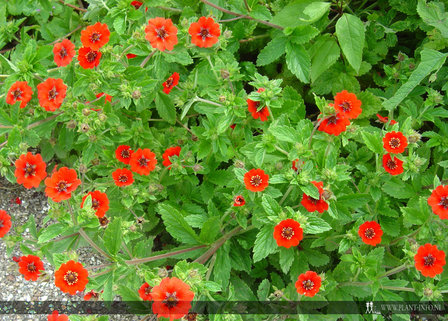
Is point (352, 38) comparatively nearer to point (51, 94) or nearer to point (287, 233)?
point (287, 233)

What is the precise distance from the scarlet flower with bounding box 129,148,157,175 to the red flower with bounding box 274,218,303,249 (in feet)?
3.07

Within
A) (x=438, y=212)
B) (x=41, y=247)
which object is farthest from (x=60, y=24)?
(x=438, y=212)

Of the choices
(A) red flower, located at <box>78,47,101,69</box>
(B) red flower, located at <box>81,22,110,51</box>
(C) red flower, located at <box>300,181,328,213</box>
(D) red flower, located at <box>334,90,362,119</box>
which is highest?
(B) red flower, located at <box>81,22,110,51</box>

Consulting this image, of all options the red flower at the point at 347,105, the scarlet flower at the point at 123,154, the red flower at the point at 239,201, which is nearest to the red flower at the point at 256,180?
the red flower at the point at 239,201

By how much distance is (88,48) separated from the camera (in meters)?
2.43

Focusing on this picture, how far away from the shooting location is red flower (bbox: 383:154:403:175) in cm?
226

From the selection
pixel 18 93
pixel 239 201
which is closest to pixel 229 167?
pixel 239 201

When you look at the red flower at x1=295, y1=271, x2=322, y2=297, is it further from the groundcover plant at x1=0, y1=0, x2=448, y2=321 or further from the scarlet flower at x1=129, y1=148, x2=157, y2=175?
the scarlet flower at x1=129, y1=148, x2=157, y2=175

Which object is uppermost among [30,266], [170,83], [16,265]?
[170,83]

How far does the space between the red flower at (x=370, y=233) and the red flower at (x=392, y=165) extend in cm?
31

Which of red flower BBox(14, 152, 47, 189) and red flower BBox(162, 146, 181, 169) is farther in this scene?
red flower BBox(162, 146, 181, 169)

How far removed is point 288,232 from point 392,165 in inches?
29.6

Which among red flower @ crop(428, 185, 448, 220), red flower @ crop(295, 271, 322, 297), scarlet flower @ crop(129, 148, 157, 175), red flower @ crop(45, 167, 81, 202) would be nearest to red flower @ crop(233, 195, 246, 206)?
red flower @ crop(295, 271, 322, 297)

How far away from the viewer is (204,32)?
7.85 feet
